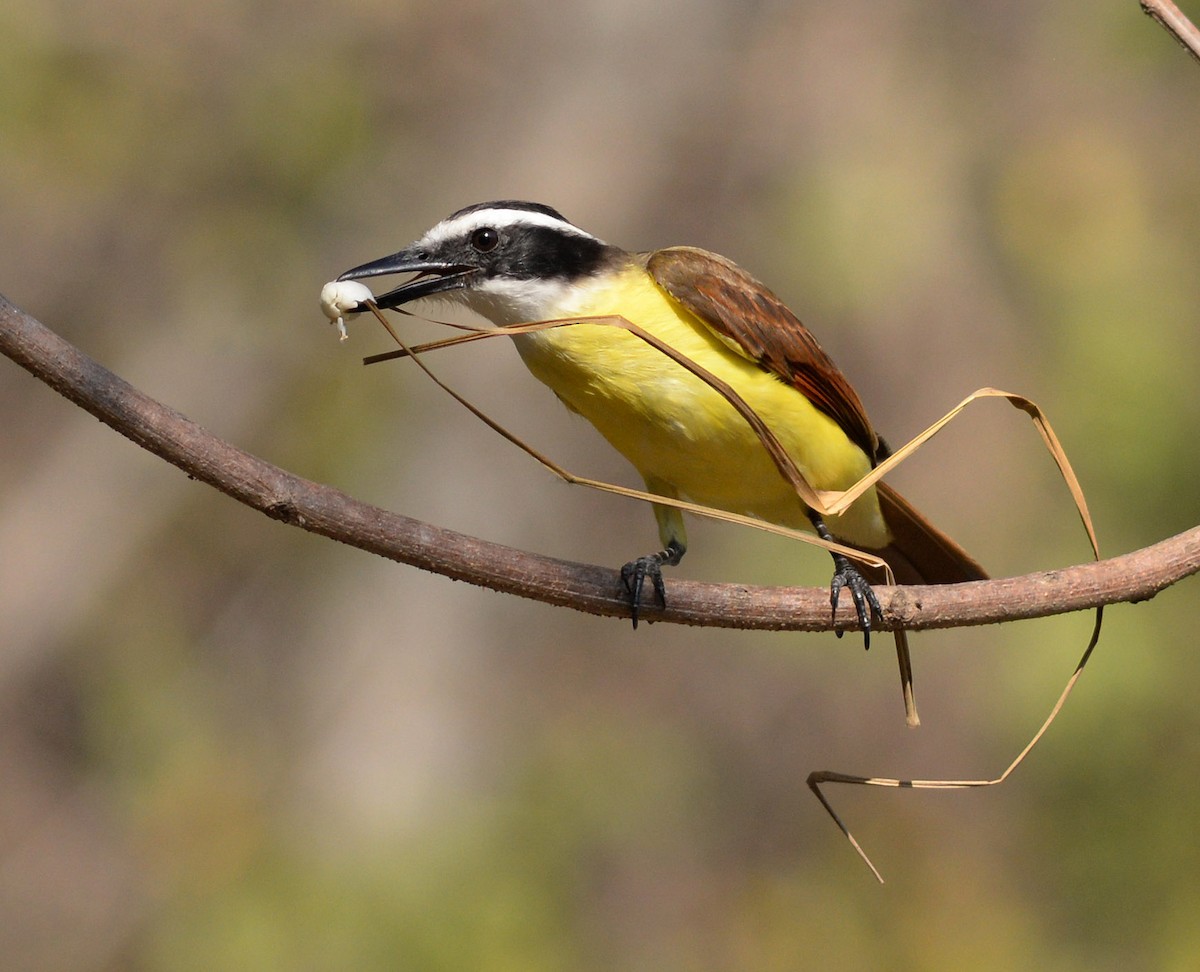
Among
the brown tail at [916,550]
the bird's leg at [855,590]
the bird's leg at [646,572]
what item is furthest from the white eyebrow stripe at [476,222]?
the brown tail at [916,550]

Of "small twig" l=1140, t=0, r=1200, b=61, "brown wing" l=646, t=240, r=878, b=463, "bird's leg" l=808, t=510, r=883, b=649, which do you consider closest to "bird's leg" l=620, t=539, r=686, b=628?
"bird's leg" l=808, t=510, r=883, b=649

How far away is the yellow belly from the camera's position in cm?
268

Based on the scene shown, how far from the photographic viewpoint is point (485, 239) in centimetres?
284

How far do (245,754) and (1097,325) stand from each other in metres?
4.76

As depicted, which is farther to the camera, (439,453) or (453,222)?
(439,453)

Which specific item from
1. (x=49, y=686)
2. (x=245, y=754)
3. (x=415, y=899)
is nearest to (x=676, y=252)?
(x=415, y=899)

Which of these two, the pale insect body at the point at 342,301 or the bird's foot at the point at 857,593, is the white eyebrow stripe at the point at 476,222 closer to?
the pale insect body at the point at 342,301

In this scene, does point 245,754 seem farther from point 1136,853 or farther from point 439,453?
point 1136,853

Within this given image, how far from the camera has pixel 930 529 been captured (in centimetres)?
313

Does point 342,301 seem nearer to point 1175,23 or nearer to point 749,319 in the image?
point 749,319

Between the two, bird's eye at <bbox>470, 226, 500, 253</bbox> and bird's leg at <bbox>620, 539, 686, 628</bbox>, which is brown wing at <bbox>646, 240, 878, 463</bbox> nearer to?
bird's eye at <bbox>470, 226, 500, 253</bbox>

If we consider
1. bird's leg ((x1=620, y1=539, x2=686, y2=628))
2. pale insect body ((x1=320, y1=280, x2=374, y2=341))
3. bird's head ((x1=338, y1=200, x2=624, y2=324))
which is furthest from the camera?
bird's head ((x1=338, y1=200, x2=624, y2=324))

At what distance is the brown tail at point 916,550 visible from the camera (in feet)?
10.2

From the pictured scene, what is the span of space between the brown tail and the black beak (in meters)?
1.10
